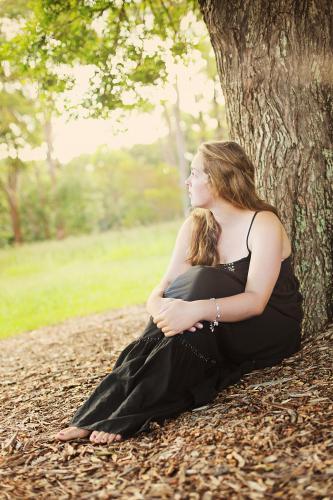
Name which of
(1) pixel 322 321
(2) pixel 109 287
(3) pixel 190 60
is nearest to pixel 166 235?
(2) pixel 109 287

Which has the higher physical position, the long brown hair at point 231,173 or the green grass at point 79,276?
the long brown hair at point 231,173

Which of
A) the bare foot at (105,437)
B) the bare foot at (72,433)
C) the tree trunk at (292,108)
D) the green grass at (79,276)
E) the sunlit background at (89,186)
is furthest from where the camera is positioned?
the green grass at (79,276)

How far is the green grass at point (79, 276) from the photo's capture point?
9945 millimetres

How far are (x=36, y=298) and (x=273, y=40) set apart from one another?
9176 mm

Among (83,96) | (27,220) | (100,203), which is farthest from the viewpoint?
(100,203)

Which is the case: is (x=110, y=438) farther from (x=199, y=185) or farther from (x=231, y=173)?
(x=231, y=173)

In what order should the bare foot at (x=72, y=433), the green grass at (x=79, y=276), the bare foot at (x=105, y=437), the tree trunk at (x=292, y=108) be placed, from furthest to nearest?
1. the green grass at (x=79, y=276)
2. the tree trunk at (x=292, y=108)
3. the bare foot at (x=72, y=433)
4. the bare foot at (x=105, y=437)

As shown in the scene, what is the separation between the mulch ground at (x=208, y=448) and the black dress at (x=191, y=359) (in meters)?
0.09

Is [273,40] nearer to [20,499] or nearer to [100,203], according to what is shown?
[20,499]

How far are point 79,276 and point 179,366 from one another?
1166 cm

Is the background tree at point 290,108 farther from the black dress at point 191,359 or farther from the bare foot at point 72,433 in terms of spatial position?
the bare foot at point 72,433

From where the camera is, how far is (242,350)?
322 cm

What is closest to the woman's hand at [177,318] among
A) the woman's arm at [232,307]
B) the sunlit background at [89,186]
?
the woman's arm at [232,307]

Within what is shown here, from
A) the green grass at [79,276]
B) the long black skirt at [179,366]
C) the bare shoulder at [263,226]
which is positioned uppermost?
the bare shoulder at [263,226]
